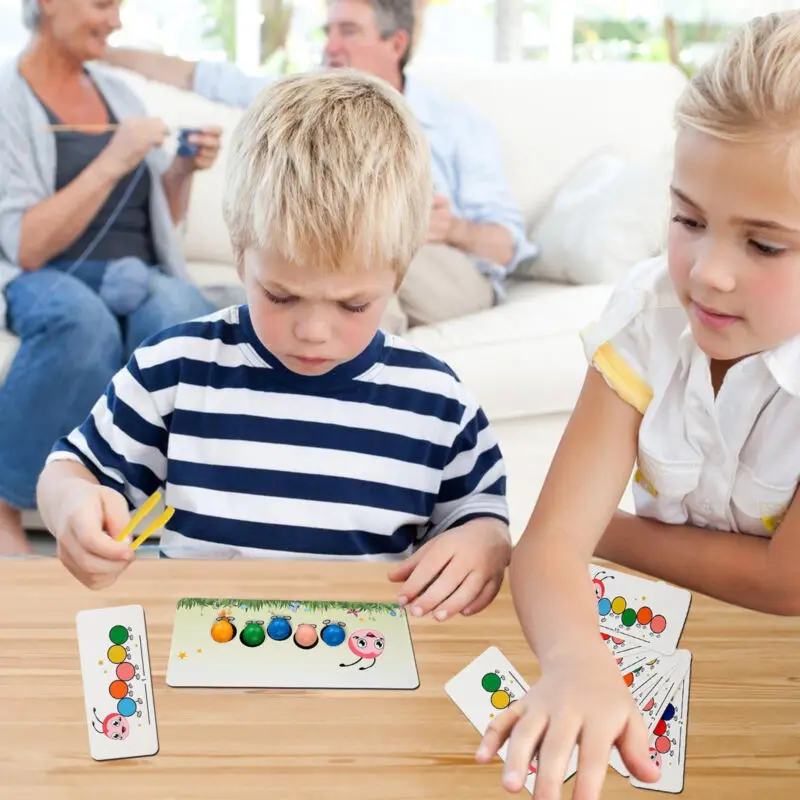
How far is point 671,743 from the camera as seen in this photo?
2.50 feet

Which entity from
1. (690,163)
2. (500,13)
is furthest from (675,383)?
(500,13)

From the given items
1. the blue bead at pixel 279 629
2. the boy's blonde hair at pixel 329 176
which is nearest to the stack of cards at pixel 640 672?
the blue bead at pixel 279 629

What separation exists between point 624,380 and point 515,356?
1225 mm

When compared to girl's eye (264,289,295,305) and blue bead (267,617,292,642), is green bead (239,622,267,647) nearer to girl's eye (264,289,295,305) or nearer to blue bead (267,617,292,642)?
blue bead (267,617,292,642)

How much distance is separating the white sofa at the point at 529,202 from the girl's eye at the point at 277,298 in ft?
3.84

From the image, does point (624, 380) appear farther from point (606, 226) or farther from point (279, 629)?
point (606, 226)

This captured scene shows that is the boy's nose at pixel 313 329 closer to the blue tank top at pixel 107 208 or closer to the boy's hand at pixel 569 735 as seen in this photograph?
the boy's hand at pixel 569 735

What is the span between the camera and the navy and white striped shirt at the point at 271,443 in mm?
1163

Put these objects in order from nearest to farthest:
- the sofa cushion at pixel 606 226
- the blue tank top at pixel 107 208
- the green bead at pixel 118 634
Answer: the green bead at pixel 118 634 < the blue tank top at pixel 107 208 < the sofa cushion at pixel 606 226

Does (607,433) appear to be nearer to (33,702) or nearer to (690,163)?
(690,163)

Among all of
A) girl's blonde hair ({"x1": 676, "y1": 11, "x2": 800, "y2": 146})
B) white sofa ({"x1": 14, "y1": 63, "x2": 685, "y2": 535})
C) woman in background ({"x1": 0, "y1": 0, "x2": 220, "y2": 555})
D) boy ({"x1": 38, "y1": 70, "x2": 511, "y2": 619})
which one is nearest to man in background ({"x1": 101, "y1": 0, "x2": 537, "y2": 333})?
white sofa ({"x1": 14, "y1": 63, "x2": 685, "y2": 535})

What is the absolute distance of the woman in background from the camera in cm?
208

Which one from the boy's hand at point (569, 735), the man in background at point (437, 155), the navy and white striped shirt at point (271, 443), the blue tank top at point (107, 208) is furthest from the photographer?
the man in background at point (437, 155)

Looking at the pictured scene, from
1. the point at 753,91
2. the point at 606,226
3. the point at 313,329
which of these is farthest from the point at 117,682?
the point at 606,226
